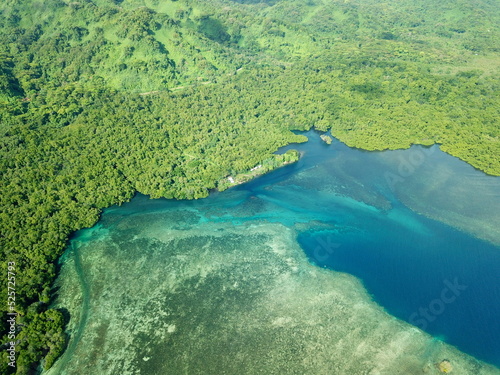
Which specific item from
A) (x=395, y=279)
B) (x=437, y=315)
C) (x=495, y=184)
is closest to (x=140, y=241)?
(x=395, y=279)

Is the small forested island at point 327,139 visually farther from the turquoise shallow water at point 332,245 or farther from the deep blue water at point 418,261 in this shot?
the deep blue water at point 418,261

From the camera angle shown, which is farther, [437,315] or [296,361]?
[437,315]

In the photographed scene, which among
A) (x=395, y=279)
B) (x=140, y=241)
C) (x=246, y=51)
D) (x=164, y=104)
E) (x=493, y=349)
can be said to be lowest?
(x=493, y=349)

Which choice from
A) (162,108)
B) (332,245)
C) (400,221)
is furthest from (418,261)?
(162,108)

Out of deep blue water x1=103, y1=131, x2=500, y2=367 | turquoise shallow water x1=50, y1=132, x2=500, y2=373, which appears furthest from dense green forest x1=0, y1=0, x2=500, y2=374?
deep blue water x1=103, y1=131, x2=500, y2=367

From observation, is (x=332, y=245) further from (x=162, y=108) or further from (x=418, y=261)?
(x=162, y=108)

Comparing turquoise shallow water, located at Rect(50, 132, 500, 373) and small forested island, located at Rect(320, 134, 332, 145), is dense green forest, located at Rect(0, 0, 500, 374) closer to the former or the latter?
small forested island, located at Rect(320, 134, 332, 145)

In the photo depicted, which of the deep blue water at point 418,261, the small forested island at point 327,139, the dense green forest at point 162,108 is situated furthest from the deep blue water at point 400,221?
the dense green forest at point 162,108

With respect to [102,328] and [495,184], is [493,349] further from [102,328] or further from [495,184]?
[102,328]
